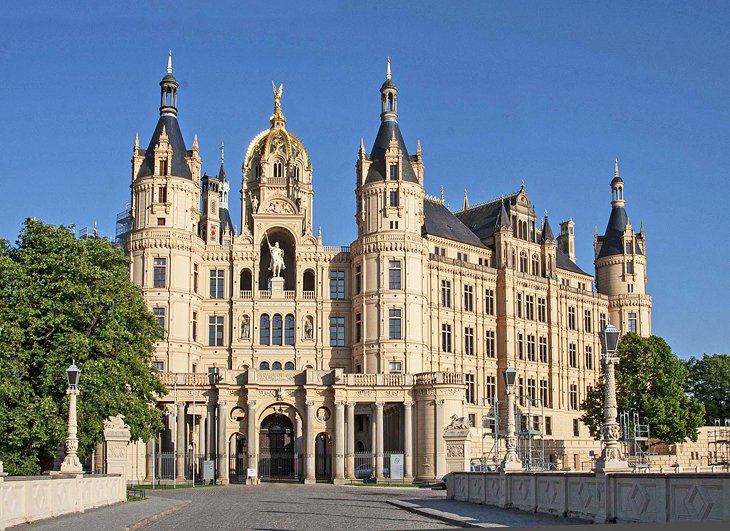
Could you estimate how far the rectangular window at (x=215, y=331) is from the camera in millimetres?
80812

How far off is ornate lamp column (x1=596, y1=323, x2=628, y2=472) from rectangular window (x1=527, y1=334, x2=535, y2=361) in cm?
6405

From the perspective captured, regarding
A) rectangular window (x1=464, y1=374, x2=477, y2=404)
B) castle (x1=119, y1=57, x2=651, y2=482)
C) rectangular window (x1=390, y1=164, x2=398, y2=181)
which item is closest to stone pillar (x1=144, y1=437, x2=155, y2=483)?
castle (x1=119, y1=57, x2=651, y2=482)

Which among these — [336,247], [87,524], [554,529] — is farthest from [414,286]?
[554,529]

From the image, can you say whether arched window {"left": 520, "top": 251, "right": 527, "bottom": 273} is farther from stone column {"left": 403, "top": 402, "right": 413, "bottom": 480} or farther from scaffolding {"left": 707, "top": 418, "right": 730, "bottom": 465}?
stone column {"left": 403, "top": 402, "right": 413, "bottom": 480}

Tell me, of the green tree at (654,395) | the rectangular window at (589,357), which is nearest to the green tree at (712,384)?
the rectangular window at (589,357)

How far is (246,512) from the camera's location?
110ft

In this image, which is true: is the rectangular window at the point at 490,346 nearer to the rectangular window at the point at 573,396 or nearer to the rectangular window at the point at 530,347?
the rectangular window at the point at 530,347

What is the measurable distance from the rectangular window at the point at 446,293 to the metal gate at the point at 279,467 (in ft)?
66.8

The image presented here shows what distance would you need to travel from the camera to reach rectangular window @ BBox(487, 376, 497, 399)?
8800 cm

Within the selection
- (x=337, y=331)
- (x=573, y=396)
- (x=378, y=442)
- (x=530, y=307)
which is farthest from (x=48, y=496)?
(x=573, y=396)

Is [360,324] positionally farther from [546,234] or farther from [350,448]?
[546,234]

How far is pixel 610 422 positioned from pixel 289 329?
5658 centimetres

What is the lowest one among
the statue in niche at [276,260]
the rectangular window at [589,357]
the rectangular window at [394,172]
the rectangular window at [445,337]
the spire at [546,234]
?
the rectangular window at [589,357]

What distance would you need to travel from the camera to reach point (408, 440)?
222 feet
